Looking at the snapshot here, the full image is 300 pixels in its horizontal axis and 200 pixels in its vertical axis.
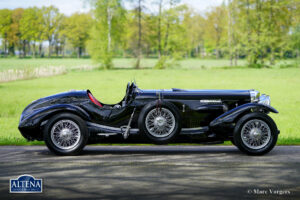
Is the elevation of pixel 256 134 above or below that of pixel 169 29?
below

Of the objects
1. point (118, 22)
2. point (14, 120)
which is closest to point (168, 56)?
point (118, 22)

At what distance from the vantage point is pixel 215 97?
7469 mm

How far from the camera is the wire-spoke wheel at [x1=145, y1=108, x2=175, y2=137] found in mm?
7113

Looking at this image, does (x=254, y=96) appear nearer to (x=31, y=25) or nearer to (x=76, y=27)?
(x=31, y=25)

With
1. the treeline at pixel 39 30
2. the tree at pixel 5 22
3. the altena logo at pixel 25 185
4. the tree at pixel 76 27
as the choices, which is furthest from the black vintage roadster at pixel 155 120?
the tree at pixel 76 27

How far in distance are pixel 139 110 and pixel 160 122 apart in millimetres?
516

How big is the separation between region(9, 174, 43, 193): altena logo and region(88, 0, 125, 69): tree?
52.6 m

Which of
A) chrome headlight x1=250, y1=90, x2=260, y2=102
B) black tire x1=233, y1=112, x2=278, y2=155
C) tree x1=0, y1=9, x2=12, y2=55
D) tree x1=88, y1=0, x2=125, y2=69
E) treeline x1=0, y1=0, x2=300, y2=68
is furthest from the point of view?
tree x1=0, y1=9, x2=12, y2=55

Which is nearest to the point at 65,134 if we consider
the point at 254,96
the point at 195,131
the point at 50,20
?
the point at 195,131

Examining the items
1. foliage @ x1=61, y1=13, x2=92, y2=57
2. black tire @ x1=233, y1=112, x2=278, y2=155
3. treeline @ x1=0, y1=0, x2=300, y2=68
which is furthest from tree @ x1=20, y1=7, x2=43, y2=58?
black tire @ x1=233, y1=112, x2=278, y2=155

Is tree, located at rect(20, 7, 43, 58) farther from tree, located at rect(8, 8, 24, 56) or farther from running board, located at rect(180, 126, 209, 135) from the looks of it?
running board, located at rect(180, 126, 209, 135)

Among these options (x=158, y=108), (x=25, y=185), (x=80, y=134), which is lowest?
(x=25, y=185)

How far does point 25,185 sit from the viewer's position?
519 centimetres

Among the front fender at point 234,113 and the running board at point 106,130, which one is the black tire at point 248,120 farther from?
the running board at point 106,130
